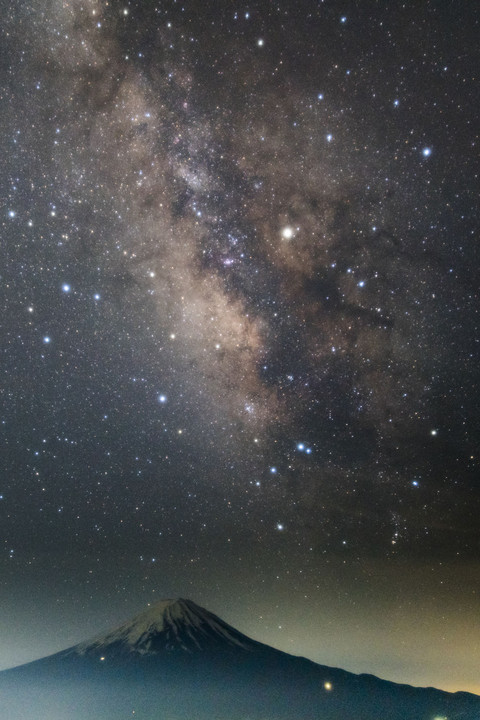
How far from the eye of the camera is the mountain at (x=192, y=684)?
119 metres

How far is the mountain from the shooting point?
119438mm

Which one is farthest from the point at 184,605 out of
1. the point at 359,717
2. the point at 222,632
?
the point at 359,717

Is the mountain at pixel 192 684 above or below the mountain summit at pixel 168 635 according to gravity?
below

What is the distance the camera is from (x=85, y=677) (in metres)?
134

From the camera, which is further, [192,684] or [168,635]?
[168,635]

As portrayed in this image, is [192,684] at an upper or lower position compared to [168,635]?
lower

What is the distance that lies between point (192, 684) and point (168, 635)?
63.1 feet

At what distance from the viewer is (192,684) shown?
440 feet

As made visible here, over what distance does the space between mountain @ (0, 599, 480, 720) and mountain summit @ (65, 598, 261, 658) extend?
0.31 m

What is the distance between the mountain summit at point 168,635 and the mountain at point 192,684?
31cm

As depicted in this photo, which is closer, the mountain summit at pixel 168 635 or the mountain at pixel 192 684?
the mountain at pixel 192 684

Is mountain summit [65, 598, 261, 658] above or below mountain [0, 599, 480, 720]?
above

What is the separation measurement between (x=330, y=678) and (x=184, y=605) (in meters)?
50.2

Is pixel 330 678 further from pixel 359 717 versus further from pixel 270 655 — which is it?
pixel 359 717
